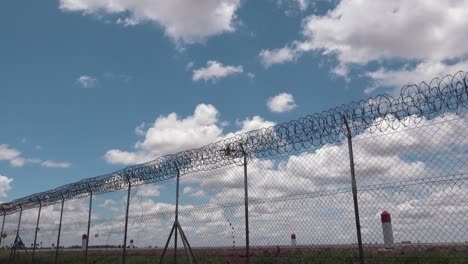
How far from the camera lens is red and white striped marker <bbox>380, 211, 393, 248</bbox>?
23.3ft

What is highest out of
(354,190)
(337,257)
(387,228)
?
(354,190)

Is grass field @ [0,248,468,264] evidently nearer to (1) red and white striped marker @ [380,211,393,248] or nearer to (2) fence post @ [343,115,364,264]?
→ (1) red and white striped marker @ [380,211,393,248]

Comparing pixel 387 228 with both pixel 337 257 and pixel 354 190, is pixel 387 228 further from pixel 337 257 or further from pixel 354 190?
pixel 337 257

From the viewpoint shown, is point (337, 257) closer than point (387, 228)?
No

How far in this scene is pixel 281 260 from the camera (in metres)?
11.5

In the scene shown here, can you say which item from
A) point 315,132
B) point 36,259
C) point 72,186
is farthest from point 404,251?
point 36,259

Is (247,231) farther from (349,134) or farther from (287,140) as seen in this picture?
(349,134)

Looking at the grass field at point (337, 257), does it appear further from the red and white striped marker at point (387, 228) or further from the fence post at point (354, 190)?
the fence post at point (354, 190)

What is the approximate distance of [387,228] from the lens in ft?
23.7

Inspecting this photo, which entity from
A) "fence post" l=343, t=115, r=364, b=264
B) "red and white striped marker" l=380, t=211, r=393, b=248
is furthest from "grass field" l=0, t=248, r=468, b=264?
"fence post" l=343, t=115, r=364, b=264

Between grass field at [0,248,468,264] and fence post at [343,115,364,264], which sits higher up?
fence post at [343,115,364,264]

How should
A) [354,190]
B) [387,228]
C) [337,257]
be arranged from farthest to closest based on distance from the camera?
[337,257], [354,190], [387,228]

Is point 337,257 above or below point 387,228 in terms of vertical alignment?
below

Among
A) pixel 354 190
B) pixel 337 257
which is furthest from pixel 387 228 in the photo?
pixel 337 257
